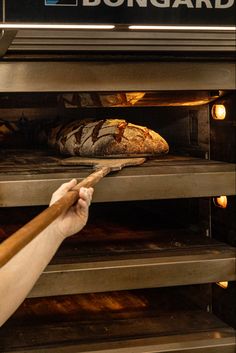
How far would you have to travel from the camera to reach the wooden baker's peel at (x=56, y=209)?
30.6 inches

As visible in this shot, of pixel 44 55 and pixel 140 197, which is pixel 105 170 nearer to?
pixel 140 197

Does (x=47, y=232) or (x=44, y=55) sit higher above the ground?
(x=44, y=55)

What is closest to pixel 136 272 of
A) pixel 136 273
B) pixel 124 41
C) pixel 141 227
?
pixel 136 273

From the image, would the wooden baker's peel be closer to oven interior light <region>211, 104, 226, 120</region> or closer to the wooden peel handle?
the wooden peel handle

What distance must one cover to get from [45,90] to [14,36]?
0.18 m

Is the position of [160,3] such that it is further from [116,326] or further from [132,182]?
[116,326]

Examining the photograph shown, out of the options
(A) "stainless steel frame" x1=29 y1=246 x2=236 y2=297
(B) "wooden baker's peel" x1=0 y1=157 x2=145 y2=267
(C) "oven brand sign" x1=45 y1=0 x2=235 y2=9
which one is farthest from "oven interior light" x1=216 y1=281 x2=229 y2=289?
(C) "oven brand sign" x1=45 y1=0 x2=235 y2=9

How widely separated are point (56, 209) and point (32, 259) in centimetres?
34

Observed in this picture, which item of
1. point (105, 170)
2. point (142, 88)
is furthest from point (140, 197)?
point (142, 88)

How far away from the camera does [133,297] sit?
2.13 m

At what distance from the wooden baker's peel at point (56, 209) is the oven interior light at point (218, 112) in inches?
10.8

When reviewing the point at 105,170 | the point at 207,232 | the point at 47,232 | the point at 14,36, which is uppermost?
the point at 14,36

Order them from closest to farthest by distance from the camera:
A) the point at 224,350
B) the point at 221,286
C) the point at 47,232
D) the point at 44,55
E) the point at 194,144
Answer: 1. the point at 47,232
2. the point at 44,55
3. the point at 224,350
4. the point at 221,286
5. the point at 194,144

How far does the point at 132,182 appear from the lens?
1611 mm
